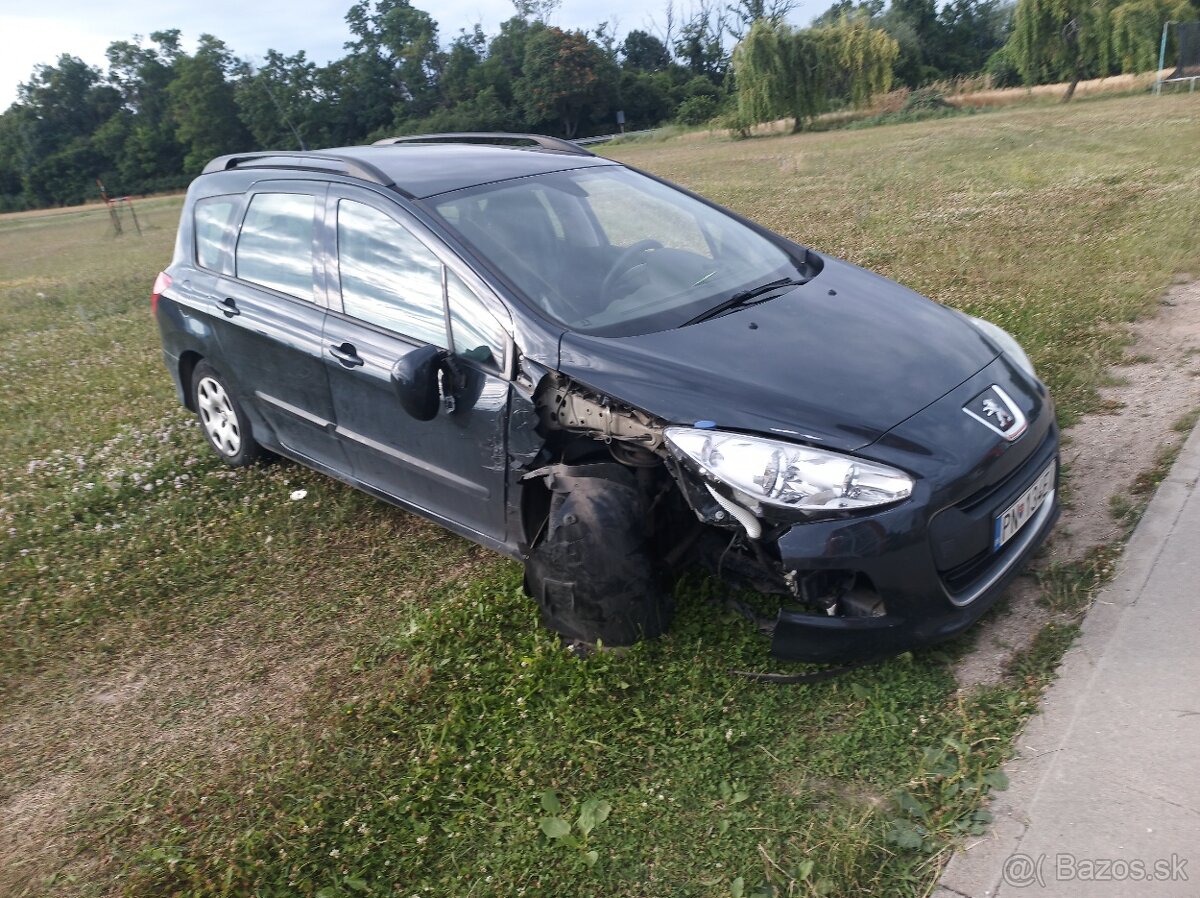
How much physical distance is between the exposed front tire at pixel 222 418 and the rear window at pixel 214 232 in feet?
1.86

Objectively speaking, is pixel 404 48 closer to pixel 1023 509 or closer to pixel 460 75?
pixel 460 75

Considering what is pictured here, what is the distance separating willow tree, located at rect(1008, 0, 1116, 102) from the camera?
34.2 meters

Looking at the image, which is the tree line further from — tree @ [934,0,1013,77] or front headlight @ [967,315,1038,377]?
front headlight @ [967,315,1038,377]

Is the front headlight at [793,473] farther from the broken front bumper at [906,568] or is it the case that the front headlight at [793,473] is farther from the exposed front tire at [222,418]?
the exposed front tire at [222,418]

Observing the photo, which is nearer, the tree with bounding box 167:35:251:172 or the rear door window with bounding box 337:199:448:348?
the rear door window with bounding box 337:199:448:348

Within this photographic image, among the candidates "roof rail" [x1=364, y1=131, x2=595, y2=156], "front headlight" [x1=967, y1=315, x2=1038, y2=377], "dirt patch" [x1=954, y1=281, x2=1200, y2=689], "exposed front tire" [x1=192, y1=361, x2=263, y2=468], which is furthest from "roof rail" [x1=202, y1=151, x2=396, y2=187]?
"dirt patch" [x1=954, y1=281, x2=1200, y2=689]

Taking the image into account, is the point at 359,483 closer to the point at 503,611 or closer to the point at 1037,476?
the point at 503,611

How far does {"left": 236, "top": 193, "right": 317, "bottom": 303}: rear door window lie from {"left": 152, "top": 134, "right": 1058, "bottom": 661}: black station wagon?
1cm

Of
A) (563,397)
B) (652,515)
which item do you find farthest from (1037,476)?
(563,397)

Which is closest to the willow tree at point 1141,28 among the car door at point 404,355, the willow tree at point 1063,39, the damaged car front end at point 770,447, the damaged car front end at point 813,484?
the willow tree at point 1063,39

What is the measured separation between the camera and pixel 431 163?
418 cm

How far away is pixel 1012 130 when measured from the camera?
72.0 feet

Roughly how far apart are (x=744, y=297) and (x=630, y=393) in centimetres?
86

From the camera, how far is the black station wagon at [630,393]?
2.89m
